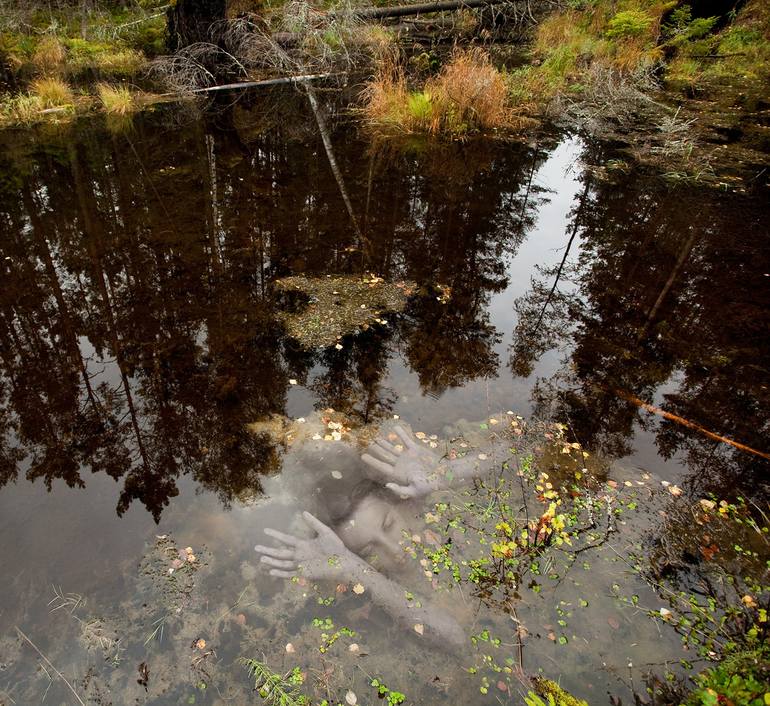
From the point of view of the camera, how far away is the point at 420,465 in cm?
379

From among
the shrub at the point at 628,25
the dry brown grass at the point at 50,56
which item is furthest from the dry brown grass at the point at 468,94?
the dry brown grass at the point at 50,56

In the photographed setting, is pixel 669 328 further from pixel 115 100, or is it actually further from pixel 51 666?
pixel 115 100

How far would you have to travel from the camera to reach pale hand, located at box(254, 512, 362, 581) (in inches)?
120

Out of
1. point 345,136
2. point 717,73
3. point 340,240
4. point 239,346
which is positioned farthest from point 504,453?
point 717,73

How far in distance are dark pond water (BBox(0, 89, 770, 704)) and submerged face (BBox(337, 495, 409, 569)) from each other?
0.42 m

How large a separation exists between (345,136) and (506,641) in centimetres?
1049

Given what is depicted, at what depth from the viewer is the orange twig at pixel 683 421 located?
13.1ft

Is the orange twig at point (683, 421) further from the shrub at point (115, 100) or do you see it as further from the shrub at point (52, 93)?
the shrub at point (52, 93)

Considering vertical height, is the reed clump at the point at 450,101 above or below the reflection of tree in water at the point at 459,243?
above

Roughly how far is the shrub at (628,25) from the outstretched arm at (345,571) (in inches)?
691

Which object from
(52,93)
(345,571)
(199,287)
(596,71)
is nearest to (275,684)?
(345,571)

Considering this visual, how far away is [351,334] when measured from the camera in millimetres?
5078

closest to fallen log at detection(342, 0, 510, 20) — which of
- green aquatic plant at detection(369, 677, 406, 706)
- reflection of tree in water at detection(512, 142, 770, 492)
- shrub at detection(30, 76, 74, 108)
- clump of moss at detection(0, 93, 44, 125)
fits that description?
shrub at detection(30, 76, 74, 108)

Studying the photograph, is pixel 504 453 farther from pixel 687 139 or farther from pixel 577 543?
pixel 687 139
